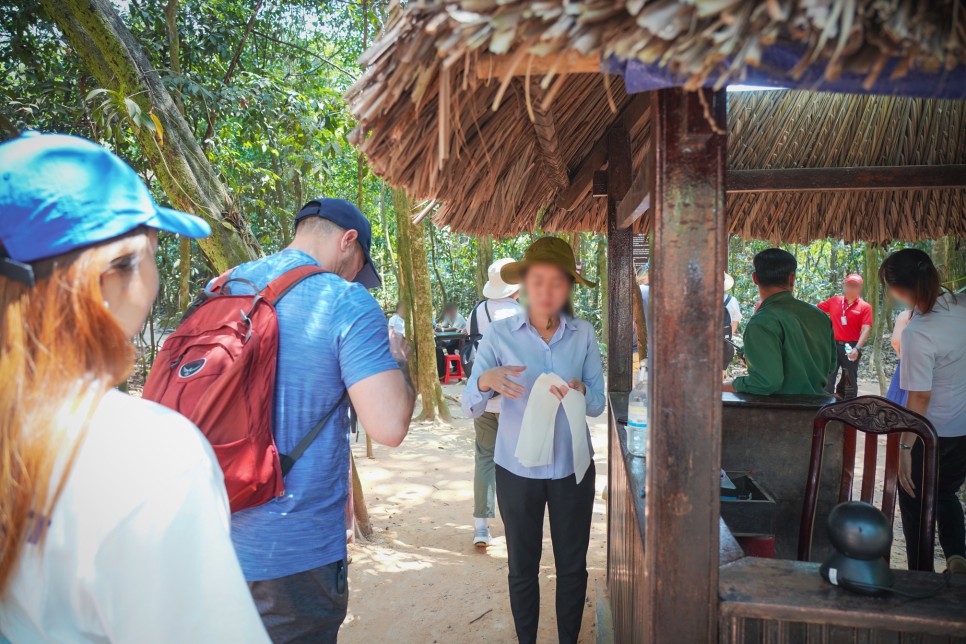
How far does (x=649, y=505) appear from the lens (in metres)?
1.62

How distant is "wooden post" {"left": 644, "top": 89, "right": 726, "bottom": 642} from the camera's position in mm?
1495

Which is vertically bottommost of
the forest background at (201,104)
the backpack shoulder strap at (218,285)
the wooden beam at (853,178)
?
the backpack shoulder strap at (218,285)

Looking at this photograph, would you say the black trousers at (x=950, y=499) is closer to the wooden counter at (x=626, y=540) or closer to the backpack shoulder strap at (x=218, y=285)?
the wooden counter at (x=626, y=540)

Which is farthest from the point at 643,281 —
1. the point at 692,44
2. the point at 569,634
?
the point at 692,44

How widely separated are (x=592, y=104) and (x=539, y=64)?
1.81 metres

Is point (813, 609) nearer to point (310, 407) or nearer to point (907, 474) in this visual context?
point (310, 407)

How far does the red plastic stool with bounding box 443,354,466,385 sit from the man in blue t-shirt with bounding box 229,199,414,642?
10.7 metres

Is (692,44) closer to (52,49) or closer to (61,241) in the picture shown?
(61,241)

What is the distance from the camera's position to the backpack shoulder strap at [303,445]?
1982 mm

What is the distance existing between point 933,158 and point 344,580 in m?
4.14

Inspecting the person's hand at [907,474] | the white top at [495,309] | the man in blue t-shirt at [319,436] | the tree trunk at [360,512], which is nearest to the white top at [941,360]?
the person's hand at [907,474]

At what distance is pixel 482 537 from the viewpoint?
4977 mm

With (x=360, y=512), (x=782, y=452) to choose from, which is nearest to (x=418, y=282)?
→ (x=360, y=512)

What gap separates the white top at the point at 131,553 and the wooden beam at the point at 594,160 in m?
2.21
